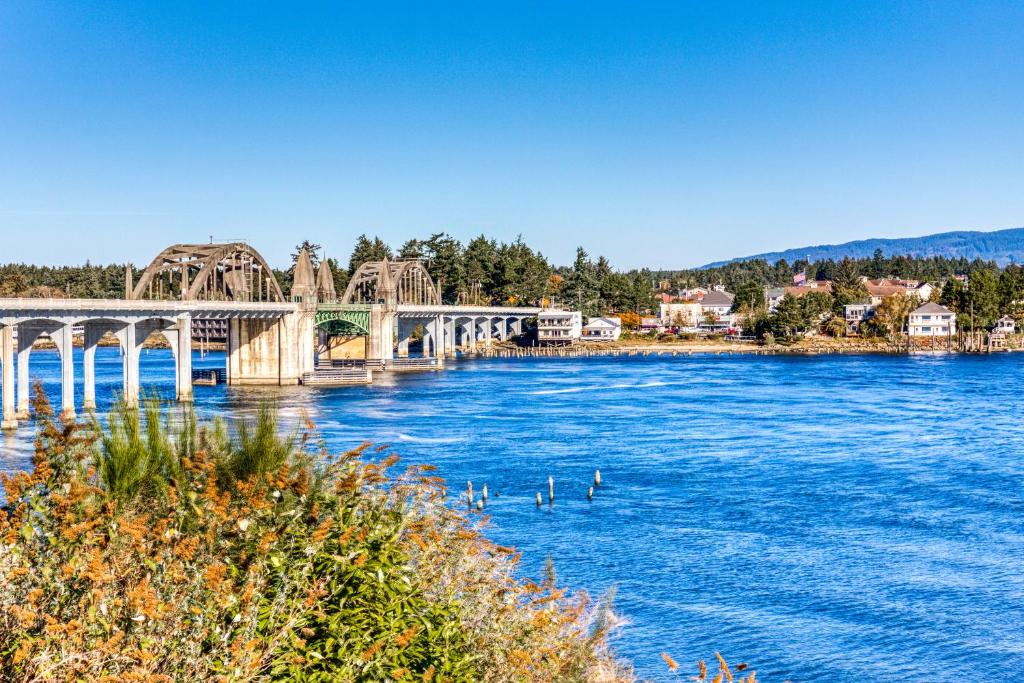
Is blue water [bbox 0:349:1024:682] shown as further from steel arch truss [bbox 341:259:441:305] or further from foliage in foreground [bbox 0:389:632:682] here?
steel arch truss [bbox 341:259:441:305]

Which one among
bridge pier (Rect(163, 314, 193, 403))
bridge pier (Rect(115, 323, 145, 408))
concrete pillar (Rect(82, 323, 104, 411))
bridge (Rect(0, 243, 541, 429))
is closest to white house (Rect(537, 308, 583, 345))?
bridge (Rect(0, 243, 541, 429))

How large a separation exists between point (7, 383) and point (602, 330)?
440 feet

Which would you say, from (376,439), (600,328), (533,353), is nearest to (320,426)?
(376,439)

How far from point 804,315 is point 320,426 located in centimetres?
13276

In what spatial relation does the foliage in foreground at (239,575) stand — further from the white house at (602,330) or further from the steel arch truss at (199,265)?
the white house at (602,330)

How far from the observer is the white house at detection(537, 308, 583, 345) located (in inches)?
7037

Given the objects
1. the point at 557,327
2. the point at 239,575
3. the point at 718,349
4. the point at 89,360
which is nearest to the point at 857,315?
the point at 718,349

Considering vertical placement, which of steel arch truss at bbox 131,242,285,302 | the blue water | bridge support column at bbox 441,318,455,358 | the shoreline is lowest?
the blue water

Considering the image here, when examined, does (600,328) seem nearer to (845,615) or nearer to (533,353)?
(533,353)

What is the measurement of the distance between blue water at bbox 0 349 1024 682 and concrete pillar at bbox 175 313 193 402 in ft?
12.1

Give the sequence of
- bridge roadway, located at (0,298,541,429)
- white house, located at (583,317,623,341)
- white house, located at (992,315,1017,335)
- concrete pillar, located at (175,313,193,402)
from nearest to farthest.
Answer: bridge roadway, located at (0,298,541,429), concrete pillar, located at (175,313,193,402), white house, located at (583,317,623,341), white house, located at (992,315,1017,335)

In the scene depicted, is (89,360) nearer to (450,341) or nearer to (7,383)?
(7,383)

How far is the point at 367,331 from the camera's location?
126 meters

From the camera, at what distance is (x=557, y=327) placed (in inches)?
7077
